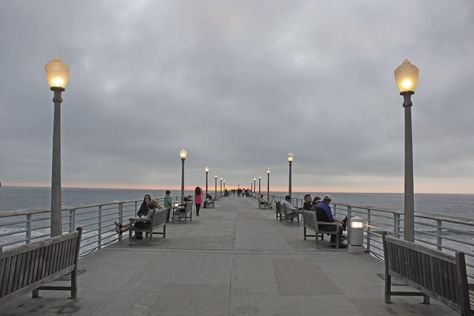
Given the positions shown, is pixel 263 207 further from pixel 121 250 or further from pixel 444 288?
pixel 444 288

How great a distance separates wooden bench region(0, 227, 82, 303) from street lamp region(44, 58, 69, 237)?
750 mm

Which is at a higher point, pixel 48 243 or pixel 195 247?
pixel 48 243

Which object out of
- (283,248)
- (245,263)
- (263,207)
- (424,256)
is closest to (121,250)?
(245,263)

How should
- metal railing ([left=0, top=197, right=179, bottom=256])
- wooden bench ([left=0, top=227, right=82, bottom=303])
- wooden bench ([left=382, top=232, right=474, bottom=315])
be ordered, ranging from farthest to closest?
metal railing ([left=0, top=197, right=179, bottom=256]), wooden bench ([left=0, top=227, right=82, bottom=303]), wooden bench ([left=382, top=232, right=474, bottom=315])

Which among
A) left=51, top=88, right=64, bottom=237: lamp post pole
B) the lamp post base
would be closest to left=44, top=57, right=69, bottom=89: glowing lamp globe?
left=51, top=88, right=64, bottom=237: lamp post pole

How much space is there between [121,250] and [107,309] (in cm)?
478

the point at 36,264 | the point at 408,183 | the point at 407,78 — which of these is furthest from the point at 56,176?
the point at 407,78

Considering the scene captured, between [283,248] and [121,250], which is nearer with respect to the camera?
[121,250]

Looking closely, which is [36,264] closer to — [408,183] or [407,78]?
[408,183]

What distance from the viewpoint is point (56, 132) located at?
665cm

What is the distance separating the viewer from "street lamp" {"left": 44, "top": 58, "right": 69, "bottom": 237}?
653cm

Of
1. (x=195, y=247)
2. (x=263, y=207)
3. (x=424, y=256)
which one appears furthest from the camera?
(x=263, y=207)

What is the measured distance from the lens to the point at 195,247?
34.7ft

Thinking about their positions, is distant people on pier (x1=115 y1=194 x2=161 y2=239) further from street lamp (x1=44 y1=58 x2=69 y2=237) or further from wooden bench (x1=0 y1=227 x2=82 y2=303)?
wooden bench (x1=0 y1=227 x2=82 y2=303)
